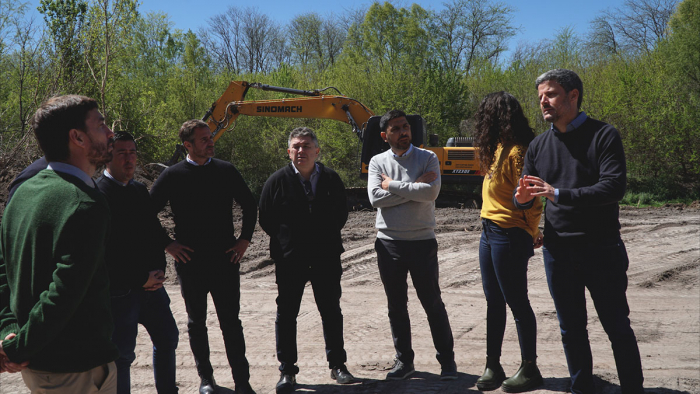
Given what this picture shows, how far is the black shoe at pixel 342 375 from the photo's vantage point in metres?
4.08

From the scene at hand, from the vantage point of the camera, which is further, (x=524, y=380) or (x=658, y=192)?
(x=658, y=192)

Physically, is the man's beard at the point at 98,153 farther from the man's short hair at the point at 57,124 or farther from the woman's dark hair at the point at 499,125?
the woman's dark hair at the point at 499,125

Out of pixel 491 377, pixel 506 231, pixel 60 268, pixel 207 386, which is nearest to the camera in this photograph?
pixel 60 268

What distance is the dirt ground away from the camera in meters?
4.11

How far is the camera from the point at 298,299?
13.5ft

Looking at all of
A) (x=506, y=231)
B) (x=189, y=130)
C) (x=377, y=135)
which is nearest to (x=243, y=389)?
(x=189, y=130)

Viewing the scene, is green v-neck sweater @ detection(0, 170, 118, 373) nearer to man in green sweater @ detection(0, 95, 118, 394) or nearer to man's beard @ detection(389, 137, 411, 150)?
man in green sweater @ detection(0, 95, 118, 394)

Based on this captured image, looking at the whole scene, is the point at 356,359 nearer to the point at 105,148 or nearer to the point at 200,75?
the point at 105,148

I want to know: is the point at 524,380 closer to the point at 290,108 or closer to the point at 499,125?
the point at 499,125

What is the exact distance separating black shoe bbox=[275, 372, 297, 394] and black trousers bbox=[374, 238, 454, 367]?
85 centimetres

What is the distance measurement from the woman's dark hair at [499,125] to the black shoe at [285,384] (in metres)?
2.08

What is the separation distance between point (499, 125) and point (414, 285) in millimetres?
1331

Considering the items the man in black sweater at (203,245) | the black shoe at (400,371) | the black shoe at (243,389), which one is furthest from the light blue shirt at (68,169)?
the black shoe at (400,371)

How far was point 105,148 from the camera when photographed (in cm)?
220
